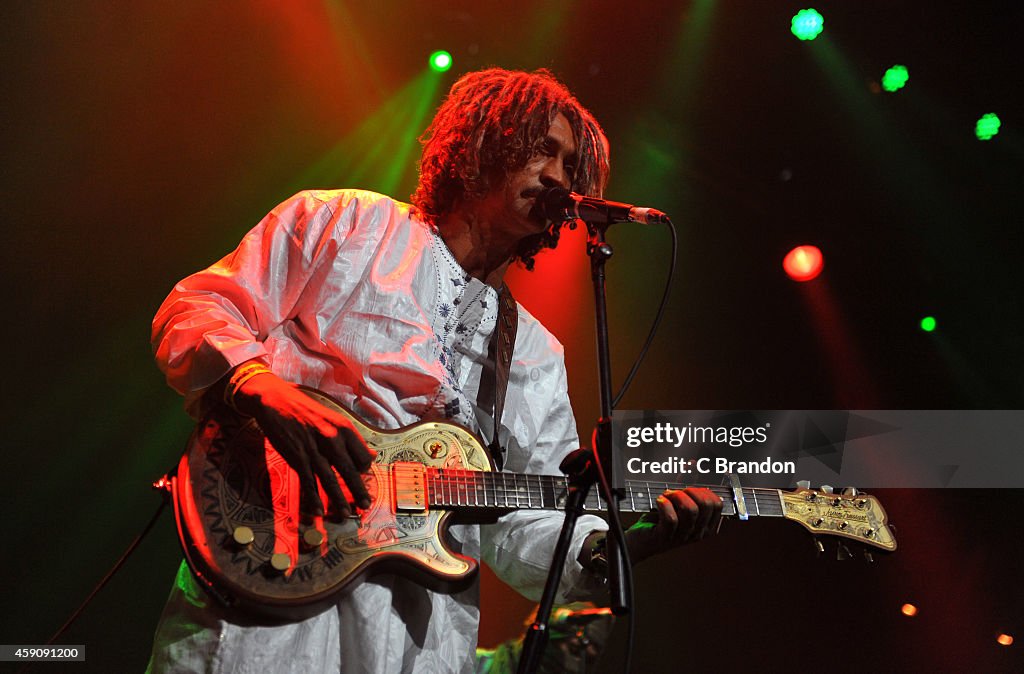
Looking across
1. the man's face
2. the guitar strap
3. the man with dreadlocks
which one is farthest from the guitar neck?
the man's face

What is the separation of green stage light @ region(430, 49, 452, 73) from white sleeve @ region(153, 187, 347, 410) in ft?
7.46

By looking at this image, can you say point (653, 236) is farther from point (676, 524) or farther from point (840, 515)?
point (676, 524)

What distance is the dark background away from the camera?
3.63m

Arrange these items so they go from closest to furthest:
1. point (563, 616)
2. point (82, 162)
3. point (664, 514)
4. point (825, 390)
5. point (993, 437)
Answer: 1. point (563, 616)
2. point (664, 514)
3. point (82, 162)
4. point (993, 437)
5. point (825, 390)

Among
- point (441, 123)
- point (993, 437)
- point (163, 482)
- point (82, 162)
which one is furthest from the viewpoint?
point (993, 437)

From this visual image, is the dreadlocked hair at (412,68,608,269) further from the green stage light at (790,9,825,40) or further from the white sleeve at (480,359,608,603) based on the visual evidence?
the green stage light at (790,9,825,40)

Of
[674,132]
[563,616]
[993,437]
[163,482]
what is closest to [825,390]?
[993,437]

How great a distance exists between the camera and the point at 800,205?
4.77 metres

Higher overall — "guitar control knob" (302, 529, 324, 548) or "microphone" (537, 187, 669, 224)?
"microphone" (537, 187, 669, 224)

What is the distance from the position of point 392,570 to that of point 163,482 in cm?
57

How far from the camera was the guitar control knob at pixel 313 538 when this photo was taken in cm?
183

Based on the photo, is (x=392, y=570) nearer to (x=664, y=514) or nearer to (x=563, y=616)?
(x=563, y=616)

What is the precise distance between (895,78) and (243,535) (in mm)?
4361

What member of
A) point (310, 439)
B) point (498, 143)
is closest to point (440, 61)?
point (498, 143)
